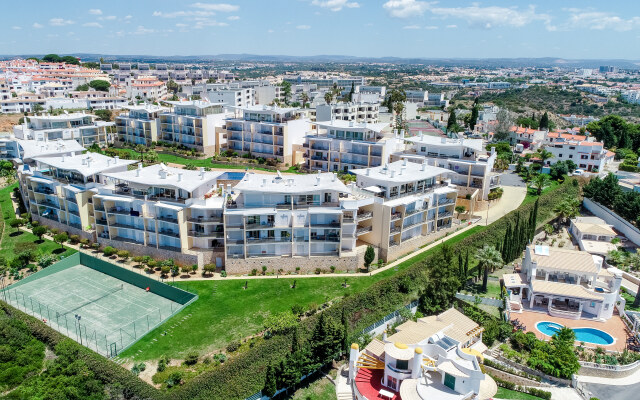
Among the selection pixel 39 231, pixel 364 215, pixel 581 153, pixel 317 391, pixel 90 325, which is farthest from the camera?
pixel 581 153

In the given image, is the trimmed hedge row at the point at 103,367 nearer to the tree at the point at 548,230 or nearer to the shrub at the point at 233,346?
the shrub at the point at 233,346

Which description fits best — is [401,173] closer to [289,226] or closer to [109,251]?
[289,226]

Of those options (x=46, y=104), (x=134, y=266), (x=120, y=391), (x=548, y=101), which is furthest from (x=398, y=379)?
(x=548, y=101)

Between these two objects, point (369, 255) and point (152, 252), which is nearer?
point (369, 255)

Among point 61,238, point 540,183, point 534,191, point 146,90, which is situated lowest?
point 61,238

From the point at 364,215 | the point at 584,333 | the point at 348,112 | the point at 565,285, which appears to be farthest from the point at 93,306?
the point at 348,112

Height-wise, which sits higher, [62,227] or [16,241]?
[62,227]
